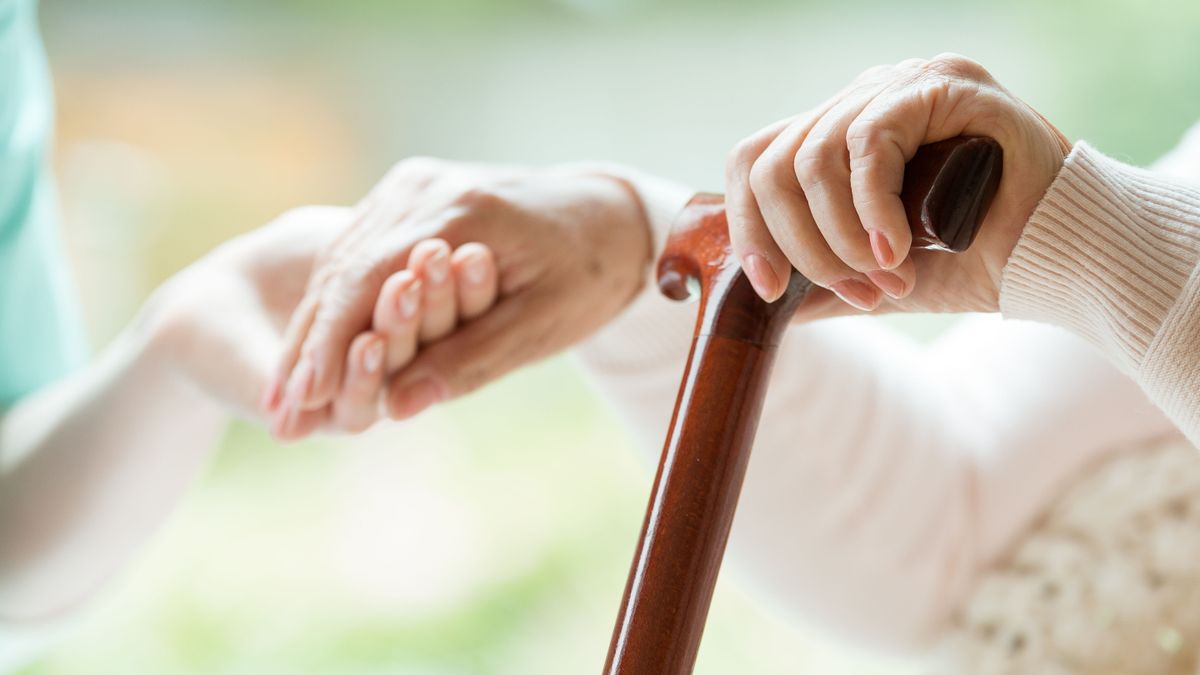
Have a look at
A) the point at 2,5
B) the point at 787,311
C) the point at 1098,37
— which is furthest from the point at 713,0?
the point at 787,311

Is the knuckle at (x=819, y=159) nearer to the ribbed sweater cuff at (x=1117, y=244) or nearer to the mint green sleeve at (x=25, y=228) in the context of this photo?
the ribbed sweater cuff at (x=1117, y=244)

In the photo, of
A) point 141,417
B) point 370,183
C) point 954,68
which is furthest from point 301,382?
point 370,183

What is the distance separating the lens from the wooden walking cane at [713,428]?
382 millimetres

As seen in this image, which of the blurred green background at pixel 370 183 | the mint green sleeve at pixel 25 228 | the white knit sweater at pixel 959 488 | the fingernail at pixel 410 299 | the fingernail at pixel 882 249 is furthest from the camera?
the blurred green background at pixel 370 183

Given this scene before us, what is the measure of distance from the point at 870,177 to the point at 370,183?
6.11 feet

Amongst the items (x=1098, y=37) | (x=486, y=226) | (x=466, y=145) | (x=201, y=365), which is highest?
(x=486, y=226)

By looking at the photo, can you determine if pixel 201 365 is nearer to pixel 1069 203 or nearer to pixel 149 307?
pixel 149 307

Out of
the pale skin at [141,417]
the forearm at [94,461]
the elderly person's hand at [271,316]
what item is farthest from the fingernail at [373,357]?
the forearm at [94,461]

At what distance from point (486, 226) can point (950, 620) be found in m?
0.46

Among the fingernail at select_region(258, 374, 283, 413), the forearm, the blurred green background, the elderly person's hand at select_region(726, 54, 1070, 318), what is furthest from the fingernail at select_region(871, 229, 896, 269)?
the blurred green background

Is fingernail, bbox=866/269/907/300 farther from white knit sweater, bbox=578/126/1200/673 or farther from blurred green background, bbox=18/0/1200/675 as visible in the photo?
blurred green background, bbox=18/0/1200/675

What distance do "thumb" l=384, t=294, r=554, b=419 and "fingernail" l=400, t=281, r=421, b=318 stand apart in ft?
0.12

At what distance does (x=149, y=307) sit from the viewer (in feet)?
2.65

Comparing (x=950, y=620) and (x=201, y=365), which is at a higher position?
(x=201, y=365)
